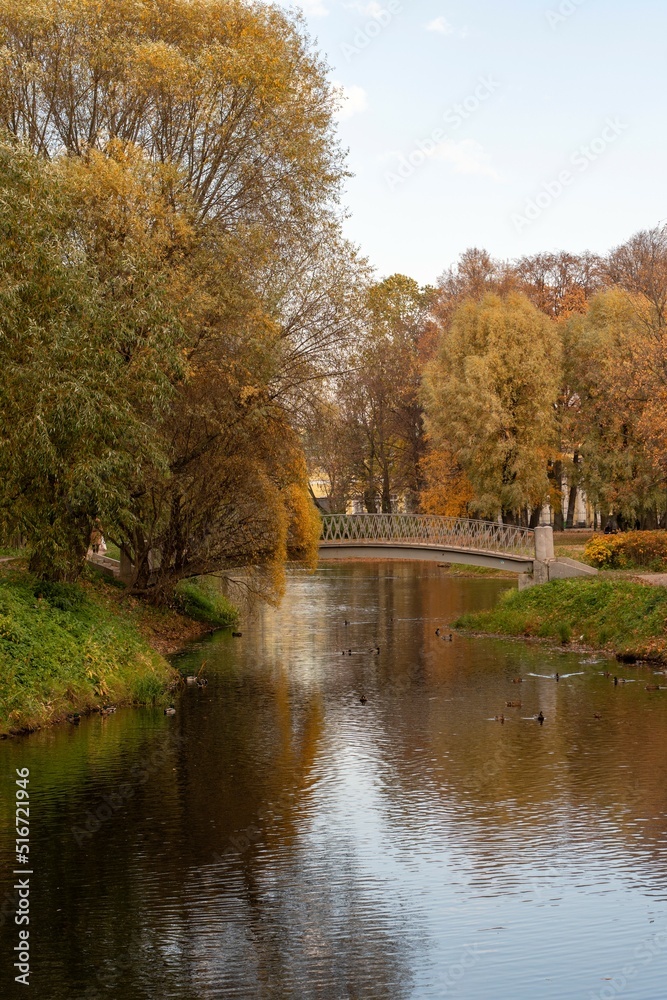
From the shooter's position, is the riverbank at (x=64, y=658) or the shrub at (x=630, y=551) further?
the shrub at (x=630, y=551)

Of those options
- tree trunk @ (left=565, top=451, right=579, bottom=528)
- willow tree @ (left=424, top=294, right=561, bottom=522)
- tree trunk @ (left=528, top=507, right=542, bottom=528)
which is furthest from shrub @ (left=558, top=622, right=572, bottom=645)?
tree trunk @ (left=528, top=507, right=542, bottom=528)

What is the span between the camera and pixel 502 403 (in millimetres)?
60438

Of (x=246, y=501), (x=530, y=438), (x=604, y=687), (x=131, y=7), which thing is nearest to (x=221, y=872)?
(x=604, y=687)

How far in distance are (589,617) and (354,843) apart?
20.7m

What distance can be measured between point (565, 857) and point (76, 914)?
20.2 ft

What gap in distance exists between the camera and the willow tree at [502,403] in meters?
59.7

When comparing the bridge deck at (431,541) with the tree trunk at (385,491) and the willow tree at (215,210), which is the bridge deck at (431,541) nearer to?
the willow tree at (215,210)

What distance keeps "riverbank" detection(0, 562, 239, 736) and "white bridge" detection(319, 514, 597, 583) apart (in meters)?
16.4

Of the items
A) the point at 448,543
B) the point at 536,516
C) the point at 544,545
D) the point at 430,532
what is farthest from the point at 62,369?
the point at 536,516

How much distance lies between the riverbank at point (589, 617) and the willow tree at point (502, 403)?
18.9 metres

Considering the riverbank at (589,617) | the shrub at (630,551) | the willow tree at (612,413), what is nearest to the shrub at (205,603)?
the riverbank at (589,617)

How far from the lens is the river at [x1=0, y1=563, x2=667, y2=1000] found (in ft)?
39.3

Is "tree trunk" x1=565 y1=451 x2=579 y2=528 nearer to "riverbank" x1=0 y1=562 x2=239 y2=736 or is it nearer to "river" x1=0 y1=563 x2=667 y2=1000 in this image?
"river" x1=0 y1=563 x2=667 y2=1000
